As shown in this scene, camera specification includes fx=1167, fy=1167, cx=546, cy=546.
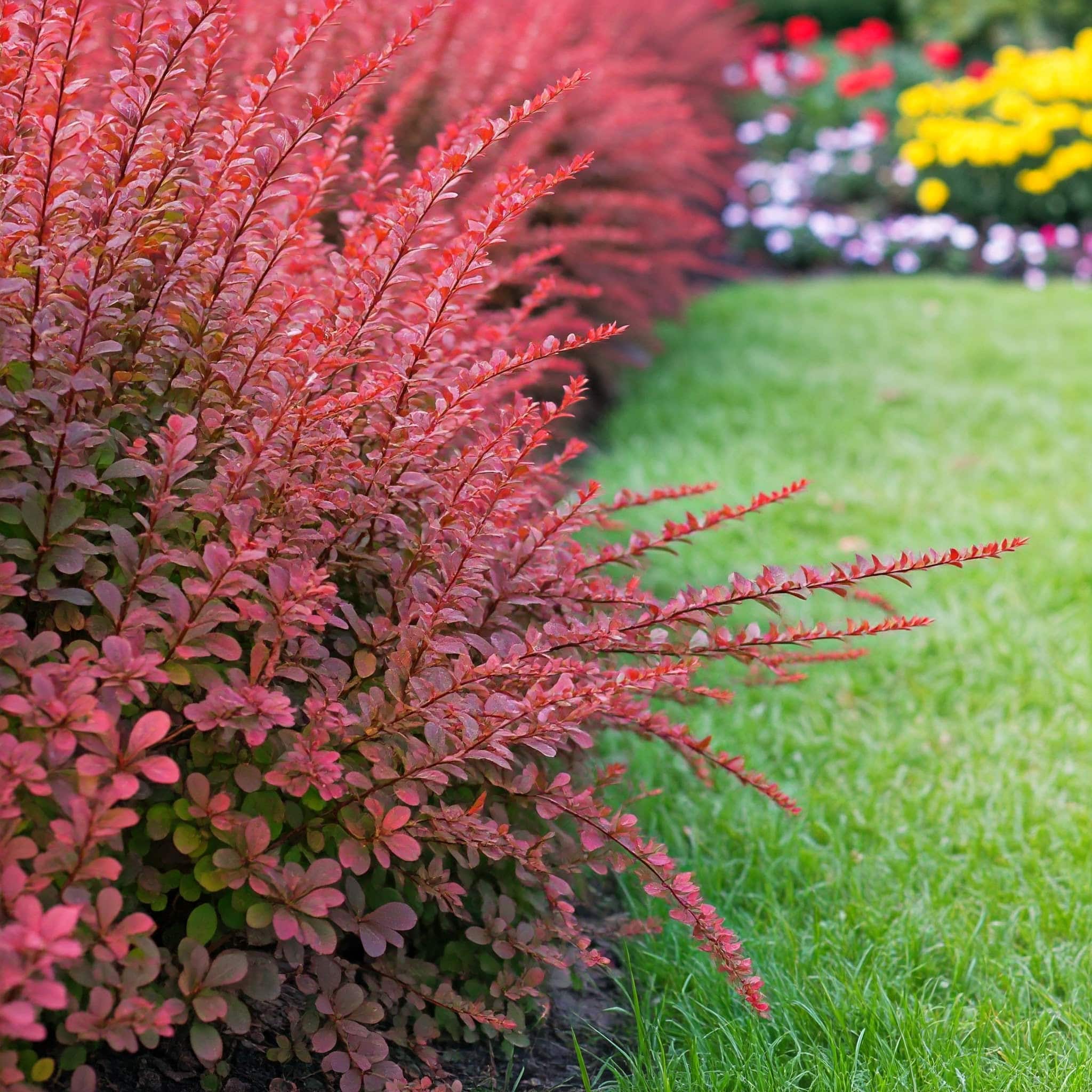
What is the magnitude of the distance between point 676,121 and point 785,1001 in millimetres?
4785

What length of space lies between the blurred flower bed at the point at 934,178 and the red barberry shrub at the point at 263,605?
25.1 feet

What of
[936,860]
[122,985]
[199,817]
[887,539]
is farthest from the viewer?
[887,539]

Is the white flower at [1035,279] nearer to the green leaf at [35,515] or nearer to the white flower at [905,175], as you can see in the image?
the white flower at [905,175]

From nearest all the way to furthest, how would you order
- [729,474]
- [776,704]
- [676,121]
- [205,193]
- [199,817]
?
[199,817]
[205,193]
[776,704]
[729,474]
[676,121]

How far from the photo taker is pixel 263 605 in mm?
1373

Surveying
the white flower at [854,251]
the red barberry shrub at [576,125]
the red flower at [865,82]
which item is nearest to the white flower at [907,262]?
the white flower at [854,251]

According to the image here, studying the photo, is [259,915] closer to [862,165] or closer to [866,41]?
[862,165]

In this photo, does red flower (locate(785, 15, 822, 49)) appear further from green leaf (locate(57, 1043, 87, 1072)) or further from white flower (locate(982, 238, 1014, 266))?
green leaf (locate(57, 1043, 87, 1072))

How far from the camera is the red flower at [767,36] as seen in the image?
12.5 metres

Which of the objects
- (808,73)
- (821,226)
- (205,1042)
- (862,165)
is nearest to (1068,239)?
(821,226)

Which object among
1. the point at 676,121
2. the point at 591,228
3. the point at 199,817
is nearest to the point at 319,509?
the point at 199,817

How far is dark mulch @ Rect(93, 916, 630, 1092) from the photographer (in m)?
1.45

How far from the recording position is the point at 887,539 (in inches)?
157

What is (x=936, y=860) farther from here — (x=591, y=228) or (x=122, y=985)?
(x=591, y=228)
